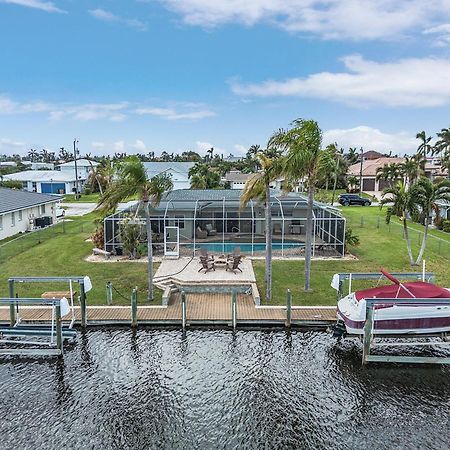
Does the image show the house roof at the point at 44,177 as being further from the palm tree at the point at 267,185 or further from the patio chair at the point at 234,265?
the palm tree at the point at 267,185

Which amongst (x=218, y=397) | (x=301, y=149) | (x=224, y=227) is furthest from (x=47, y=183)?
(x=218, y=397)

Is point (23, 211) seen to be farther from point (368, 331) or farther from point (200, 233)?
point (368, 331)

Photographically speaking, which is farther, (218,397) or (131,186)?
(131,186)

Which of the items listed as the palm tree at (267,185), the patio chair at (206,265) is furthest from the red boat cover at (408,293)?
the patio chair at (206,265)

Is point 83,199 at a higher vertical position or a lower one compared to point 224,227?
lower

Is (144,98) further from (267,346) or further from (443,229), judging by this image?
(267,346)

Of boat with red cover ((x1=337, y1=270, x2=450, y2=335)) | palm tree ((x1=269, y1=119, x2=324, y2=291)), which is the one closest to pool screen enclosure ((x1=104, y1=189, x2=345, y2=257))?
palm tree ((x1=269, y1=119, x2=324, y2=291))

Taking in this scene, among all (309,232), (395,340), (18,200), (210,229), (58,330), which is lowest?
(395,340)
